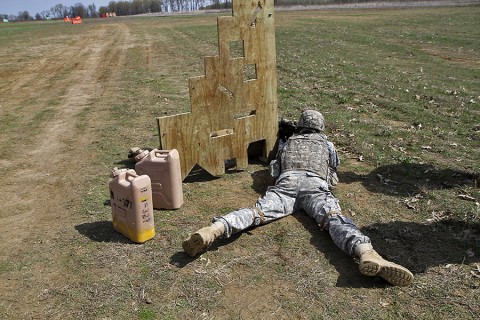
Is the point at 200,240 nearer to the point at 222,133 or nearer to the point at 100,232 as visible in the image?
the point at 100,232

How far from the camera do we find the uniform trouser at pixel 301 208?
14.8 ft

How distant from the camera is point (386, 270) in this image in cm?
390

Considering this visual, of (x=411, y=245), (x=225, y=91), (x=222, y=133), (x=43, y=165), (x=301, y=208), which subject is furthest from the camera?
(x=43, y=165)

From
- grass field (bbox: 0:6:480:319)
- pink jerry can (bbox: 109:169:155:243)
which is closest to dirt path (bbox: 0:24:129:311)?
grass field (bbox: 0:6:480:319)

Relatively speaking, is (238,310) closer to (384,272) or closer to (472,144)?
(384,272)

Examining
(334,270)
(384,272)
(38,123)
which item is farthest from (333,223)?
(38,123)

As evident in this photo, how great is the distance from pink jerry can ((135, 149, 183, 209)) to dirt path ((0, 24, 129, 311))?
41.6 inches

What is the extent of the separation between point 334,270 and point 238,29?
3498 millimetres

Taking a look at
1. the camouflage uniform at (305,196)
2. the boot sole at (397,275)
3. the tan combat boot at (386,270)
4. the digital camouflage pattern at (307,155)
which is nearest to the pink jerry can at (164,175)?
the camouflage uniform at (305,196)

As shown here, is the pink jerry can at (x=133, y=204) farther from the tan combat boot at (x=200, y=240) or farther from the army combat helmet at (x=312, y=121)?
the army combat helmet at (x=312, y=121)

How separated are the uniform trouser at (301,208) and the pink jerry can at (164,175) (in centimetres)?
94

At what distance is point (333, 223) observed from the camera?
4676 mm

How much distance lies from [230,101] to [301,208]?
1.92 meters

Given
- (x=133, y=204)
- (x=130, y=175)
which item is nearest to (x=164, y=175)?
(x=130, y=175)
